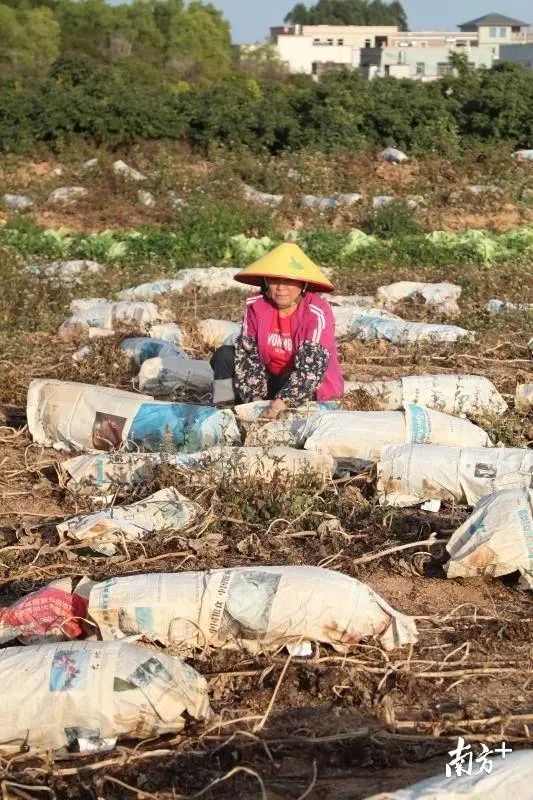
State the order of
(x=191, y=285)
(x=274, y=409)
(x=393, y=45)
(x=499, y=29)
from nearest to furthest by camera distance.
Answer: (x=274, y=409) < (x=191, y=285) < (x=393, y=45) < (x=499, y=29)

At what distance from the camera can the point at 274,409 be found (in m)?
4.43

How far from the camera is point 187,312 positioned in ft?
24.2

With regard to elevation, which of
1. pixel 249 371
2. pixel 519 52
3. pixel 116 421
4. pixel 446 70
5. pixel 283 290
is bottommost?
pixel 116 421

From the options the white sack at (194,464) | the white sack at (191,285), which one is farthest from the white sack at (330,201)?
the white sack at (194,464)

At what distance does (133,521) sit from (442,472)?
109 centimetres

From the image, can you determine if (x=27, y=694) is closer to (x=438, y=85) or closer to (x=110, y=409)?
(x=110, y=409)

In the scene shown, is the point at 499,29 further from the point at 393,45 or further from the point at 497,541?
the point at 497,541

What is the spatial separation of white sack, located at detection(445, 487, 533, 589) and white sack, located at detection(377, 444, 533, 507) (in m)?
0.54

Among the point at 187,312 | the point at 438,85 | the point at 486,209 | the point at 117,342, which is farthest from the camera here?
the point at 438,85

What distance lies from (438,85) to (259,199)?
4996 millimetres

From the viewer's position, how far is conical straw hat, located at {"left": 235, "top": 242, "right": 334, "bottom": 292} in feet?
15.2

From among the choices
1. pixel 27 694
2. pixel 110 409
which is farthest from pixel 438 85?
pixel 27 694

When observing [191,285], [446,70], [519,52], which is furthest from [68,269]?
[519,52]

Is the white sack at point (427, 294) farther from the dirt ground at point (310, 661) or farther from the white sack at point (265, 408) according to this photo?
the white sack at point (265, 408)
